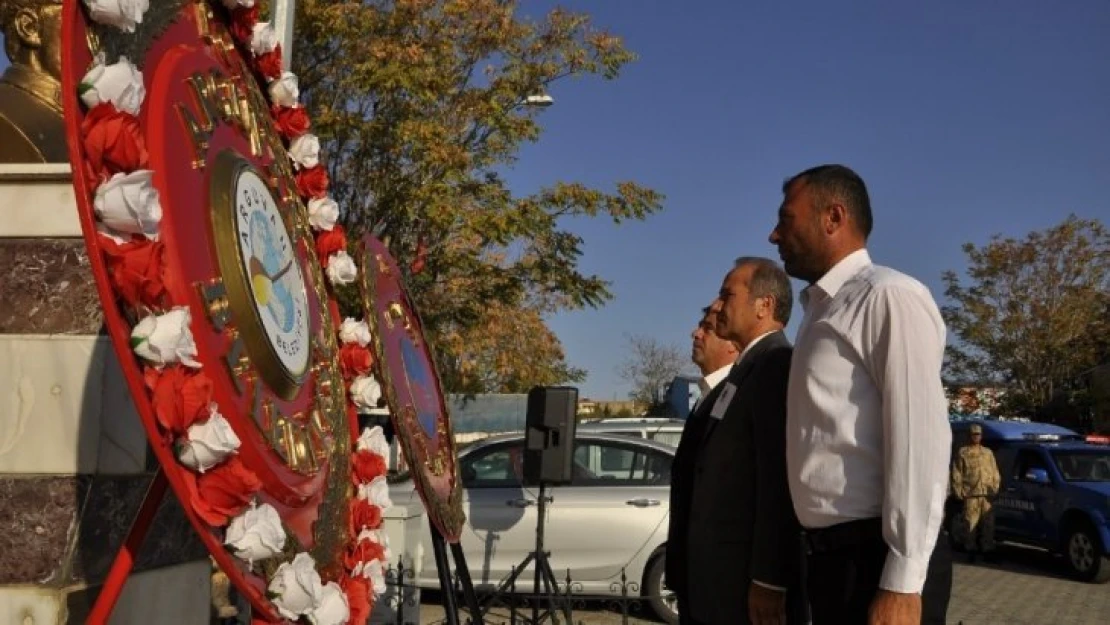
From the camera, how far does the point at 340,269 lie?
342cm

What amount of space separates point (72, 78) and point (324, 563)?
49.3 inches

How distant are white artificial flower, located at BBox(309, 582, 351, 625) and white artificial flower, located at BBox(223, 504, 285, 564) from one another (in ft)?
1.05

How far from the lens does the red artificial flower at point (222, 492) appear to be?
1.89 m

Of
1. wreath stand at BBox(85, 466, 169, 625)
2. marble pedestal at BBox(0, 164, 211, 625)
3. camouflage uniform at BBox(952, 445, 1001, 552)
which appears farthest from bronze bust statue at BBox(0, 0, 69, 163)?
camouflage uniform at BBox(952, 445, 1001, 552)

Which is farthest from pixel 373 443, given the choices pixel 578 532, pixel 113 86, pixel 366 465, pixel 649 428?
pixel 649 428

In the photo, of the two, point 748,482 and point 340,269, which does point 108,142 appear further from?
point 748,482

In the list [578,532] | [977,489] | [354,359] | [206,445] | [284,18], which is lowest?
[578,532]

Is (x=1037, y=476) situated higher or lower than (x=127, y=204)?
lower

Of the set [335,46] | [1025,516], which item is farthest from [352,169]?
[1025,516]

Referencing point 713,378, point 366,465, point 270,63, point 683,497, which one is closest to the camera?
point 270,63

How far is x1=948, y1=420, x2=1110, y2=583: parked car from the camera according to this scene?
1330 centimetres

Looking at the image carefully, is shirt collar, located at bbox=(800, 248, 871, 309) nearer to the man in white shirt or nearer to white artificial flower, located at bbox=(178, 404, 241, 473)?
the man in white shirt

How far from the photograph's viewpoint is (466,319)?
16.4m

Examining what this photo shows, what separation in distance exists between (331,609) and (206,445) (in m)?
0.67
